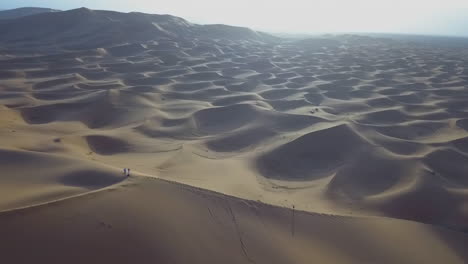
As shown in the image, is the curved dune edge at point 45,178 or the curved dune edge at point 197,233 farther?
the curved dune edge at point 45,178

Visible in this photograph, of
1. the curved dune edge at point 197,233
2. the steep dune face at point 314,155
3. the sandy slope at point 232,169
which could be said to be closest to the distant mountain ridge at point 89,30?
the sandy slope at point 232,169

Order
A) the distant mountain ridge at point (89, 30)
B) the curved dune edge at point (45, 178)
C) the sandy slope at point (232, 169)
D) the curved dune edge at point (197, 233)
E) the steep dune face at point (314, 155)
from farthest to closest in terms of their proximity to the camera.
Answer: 1. the distant mountain ridge at point (89, 30)
2. the steep dune face at point (314, 155)
3. the curved dune edge at point (45, 178)
4. the sandy slope at point (232, 169)
5. the curved dune edge at point (197, 233)

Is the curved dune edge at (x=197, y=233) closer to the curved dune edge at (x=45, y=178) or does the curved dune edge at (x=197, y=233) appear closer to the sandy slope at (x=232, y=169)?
the sandy slope at (x=232, y=169)

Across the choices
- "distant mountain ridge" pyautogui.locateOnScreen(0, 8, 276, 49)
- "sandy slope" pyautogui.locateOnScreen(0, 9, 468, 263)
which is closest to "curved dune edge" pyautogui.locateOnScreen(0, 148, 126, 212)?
"sandy slope" pyautogui.locateOnScreen(0, 9, 468, 263)

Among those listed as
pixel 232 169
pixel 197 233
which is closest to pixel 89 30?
pixel 232 169

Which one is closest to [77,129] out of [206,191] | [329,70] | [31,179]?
[31,179]

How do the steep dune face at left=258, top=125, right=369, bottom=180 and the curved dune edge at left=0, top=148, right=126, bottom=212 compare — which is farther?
the steep dune face at left=258, top=125, right=369, bottom=180

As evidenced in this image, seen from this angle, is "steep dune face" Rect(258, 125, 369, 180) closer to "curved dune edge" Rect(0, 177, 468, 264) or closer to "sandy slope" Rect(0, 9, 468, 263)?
"sandy slope" Rect(0, 9, 468, 263)
